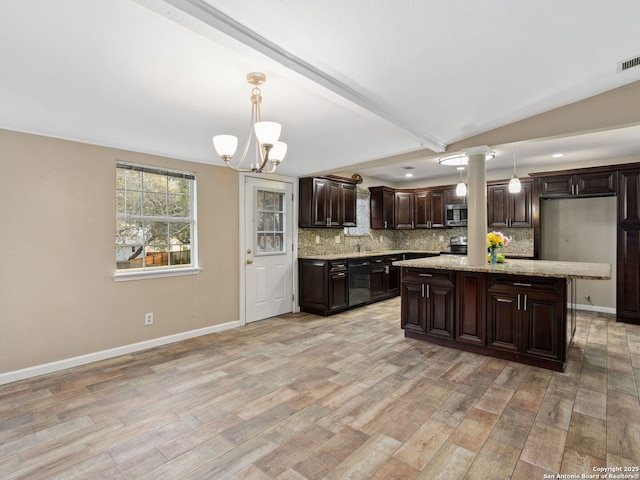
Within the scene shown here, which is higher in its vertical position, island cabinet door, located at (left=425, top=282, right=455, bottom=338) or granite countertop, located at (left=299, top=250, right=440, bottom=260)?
granite countertop, located at (left=299, top=250, right=440, bottom=260)

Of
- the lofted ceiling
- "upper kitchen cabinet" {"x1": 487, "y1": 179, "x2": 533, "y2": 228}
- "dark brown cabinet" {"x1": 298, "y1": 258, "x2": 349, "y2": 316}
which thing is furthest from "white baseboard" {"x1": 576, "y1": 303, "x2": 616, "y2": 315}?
the lofted ceiling

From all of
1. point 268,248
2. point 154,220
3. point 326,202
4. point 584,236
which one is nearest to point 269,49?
point 154,220

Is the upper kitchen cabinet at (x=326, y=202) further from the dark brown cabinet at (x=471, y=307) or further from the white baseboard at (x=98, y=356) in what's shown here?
the dark brown cabinet at (x=471, y=307)

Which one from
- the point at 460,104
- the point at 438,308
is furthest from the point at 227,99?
the point at 438,308

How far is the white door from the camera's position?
4828 millimetres

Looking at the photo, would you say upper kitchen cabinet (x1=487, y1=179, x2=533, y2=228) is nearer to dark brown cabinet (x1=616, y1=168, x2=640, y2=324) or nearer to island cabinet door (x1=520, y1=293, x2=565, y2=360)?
dark brown cabinet (x1=616, y1=168, x2=640, y2=324)

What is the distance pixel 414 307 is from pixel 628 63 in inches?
111

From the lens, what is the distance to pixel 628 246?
4.74 metres

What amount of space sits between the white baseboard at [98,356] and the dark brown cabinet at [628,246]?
5.56m

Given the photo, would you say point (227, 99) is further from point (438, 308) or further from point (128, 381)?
point (438, 308)

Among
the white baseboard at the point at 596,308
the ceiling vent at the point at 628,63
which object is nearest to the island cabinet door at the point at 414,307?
the ceiling vent at the point at 628,63

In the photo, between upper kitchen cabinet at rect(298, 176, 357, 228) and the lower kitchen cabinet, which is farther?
upper kitchen cabinet at rect(298, 176, 357, 228)

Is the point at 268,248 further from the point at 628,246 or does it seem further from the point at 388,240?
the point at 628,246

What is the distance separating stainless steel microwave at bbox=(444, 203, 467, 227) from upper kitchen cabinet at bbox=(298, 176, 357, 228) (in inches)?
78.9
